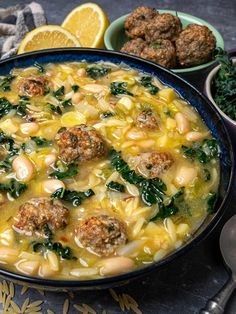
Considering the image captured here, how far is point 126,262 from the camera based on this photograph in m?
2.79

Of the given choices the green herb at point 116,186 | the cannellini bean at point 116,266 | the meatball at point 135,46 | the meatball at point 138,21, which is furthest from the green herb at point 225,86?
the cannellini bean at point 116,266

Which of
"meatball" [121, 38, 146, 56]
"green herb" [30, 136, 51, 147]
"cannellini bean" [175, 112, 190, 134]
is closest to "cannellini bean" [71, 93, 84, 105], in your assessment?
"green herb" [30, 136, 51, 147]

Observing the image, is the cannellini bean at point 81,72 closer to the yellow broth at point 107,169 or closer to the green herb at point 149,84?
the yellow broth at point 107,169

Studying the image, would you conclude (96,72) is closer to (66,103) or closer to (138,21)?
(66,103)

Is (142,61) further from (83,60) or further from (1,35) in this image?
(1,35)

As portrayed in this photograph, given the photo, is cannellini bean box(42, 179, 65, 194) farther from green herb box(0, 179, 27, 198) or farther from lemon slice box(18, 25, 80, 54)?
lemon slice box(18, 25, 80, 54)

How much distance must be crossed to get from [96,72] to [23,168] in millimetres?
1277

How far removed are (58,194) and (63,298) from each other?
2.28 ft

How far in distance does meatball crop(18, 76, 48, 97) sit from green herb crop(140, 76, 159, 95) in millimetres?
823

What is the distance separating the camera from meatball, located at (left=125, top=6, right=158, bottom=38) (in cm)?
497

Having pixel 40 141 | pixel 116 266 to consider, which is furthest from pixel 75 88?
pixel 116 266

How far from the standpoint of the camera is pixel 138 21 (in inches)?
197

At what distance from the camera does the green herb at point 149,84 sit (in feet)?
13.1

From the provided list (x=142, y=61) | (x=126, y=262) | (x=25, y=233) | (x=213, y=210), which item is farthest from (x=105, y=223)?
(x=142, y=61)
